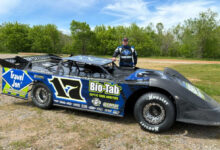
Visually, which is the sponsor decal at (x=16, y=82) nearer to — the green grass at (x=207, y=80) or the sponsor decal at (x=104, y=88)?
the sponsor decal at (x=104, y=88)

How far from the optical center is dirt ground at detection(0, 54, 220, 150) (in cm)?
272

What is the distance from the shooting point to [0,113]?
3.89 m

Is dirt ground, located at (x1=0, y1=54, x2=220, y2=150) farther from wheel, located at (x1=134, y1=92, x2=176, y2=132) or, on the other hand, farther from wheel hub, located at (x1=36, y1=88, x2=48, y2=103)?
wheel hub, located at (x1=36, y1=88, x2=48, y2=103)

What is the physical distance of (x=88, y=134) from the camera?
3.05 metres

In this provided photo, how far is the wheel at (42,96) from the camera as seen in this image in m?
4.00

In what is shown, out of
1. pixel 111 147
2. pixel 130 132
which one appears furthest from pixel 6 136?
pixel 130 132

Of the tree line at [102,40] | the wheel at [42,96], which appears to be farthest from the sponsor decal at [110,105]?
the tree line at [102,40]

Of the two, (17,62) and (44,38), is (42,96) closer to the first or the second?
(17,62)

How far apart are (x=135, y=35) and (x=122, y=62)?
123ft

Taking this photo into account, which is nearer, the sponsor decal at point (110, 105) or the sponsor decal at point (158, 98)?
the sponsor decal at point (158, 98)

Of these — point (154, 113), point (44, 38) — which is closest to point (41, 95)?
point (154, 113)

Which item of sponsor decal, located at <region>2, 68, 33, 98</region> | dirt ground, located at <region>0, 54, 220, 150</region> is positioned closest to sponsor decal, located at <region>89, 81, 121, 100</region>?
dirt ground, located at <region>0, 54, 220, 150</region>

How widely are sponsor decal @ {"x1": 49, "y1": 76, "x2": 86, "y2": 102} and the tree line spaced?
35273mm

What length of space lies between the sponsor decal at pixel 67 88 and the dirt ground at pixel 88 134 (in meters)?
0.45
